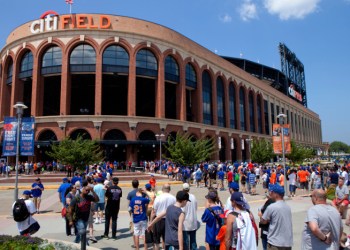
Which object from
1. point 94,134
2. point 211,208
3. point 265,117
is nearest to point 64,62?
point 94,134

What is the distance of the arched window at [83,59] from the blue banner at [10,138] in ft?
81.8

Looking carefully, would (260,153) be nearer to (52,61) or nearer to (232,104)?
(232,104)

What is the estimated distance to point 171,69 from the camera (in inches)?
1775

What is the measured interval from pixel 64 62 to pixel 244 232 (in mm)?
39063

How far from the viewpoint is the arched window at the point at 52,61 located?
39781 millimetres

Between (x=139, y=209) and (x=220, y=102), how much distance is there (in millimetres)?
50499

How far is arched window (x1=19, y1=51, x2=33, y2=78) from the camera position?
41469mm

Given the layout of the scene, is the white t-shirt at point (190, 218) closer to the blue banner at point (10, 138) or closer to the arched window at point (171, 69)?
the blue banner at point (10, 138)

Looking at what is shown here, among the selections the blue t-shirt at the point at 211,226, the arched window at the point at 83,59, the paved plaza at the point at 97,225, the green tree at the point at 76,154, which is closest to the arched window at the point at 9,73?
the arched window at the point at 83,59

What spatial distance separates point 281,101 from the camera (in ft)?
276

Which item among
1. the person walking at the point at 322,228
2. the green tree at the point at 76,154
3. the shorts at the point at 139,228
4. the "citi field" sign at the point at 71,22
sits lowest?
the shorts at the point at 139,228

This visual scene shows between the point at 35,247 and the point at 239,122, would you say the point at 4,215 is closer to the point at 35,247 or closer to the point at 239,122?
the point at 35,247

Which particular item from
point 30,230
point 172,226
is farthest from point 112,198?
point 172,226

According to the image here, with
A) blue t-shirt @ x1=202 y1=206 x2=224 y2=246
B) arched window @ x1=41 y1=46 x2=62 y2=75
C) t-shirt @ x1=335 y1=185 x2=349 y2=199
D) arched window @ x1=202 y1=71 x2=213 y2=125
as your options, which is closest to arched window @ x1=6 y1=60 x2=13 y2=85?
arched window @ x1=41 y1=46 x2=62 y2=75
